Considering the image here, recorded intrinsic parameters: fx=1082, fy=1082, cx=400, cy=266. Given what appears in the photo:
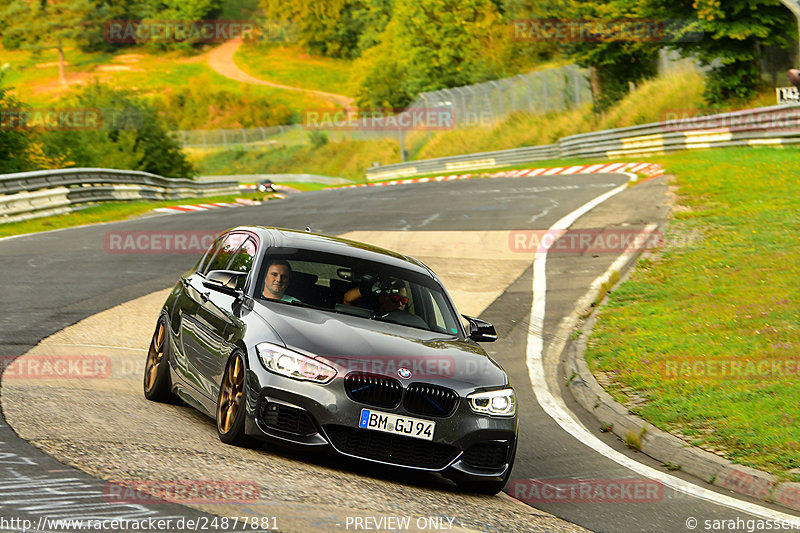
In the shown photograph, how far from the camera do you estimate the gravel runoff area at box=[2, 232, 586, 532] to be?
6133mm

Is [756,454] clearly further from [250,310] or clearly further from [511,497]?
[250,310]

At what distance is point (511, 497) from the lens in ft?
25.7

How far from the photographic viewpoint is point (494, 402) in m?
7.71

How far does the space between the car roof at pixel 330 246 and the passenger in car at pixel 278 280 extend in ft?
0.82

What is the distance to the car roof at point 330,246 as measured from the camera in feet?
29.5

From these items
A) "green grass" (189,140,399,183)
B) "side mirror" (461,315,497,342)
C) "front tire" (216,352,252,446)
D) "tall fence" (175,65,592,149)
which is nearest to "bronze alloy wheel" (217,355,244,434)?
"front tire" (216,352,252,446)

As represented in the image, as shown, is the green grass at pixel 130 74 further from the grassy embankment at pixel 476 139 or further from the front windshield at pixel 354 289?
the front windshield at pixel 354 289

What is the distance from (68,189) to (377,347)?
2241cm

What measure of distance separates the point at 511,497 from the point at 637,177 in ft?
80.6

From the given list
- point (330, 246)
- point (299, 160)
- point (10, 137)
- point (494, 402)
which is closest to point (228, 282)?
point (330, 246)

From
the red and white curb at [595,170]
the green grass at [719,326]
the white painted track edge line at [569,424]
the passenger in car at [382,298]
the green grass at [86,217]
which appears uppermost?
the passenger in car at [382,298]

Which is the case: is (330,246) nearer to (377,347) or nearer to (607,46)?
(377,347)

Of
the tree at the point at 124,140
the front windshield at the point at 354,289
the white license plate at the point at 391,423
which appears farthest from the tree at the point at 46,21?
the white license plate at the point at 391,423

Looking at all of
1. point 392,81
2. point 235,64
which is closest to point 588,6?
point 392,81
